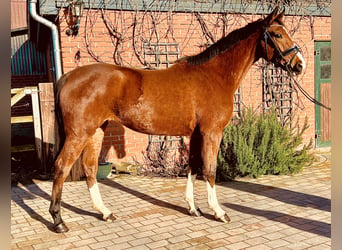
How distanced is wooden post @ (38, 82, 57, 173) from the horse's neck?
3.50 metres

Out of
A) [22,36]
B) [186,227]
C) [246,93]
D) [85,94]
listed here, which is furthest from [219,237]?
[22,36]

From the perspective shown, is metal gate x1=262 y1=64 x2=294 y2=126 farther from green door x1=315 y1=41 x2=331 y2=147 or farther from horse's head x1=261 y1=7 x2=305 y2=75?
horse's head x1=261 y1=7 x2=305 y2=75

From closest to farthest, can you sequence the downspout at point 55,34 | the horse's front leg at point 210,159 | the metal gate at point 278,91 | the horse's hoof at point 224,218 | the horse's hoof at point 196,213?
the horse's hoof at point 224,218, the horse's front leg at point 210,159, the horse's hoof at point 196,213, the downspout at point 55,34, the metal gate at point 278,91

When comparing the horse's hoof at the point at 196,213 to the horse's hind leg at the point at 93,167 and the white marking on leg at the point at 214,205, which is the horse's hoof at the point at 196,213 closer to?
the white marking on leg at the point at 214,205

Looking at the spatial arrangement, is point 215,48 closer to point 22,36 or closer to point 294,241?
point 294,241

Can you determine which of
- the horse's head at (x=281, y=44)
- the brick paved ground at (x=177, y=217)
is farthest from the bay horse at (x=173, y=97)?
the brick paved ground at (x=177, y=217)

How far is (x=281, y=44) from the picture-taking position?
12.6ft

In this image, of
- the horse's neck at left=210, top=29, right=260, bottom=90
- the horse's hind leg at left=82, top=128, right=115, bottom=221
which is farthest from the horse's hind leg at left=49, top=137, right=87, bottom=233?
the horse's neck at left=210, top=29, right=260, bottom=90

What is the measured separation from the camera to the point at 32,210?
14.7ft

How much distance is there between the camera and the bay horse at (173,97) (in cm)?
370

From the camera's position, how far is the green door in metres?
7.97

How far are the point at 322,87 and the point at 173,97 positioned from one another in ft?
18.6

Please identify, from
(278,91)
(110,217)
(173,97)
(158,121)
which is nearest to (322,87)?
(278,91)

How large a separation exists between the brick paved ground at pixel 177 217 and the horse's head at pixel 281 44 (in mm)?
1811
